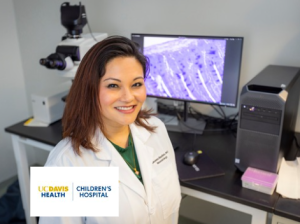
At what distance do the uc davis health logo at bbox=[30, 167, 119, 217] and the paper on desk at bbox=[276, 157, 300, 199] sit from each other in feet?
2.04

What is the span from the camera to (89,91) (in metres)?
1.07

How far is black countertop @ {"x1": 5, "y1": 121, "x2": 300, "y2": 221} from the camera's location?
1.14 m

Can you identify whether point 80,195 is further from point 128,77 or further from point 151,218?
point 128,77

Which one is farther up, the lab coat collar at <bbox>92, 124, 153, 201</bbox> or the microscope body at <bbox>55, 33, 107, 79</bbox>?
the microscope body at <bbox>55, 33, 107, 79</bbox>

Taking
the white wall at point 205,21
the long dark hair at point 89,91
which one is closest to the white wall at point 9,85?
the white wall at point 205,21

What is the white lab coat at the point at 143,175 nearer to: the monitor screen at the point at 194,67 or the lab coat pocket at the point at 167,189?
the lab coat pocket at the point at 167,189

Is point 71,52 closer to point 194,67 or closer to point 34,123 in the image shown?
point 34,123

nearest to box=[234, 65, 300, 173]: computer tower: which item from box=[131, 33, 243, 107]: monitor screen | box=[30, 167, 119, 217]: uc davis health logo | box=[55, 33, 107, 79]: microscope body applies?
box=[131, 33, 243, 107]: monitor screen

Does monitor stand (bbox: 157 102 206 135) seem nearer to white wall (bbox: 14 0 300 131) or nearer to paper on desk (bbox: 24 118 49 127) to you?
white wall (bbox: 14 0 300 131)

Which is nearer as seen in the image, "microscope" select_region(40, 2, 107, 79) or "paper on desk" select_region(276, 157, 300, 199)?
"paper on desk" select_region(276, 157, 300, 199)

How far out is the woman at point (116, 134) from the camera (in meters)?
1.05

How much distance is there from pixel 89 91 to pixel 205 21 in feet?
3.13

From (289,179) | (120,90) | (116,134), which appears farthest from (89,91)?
Result: (289,179)

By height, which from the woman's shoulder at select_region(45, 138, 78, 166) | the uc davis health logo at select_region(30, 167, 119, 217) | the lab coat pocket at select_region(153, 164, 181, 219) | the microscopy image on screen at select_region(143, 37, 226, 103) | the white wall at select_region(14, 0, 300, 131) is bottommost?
the lab coat pocket at select_region(153, 164, 181, 219)
